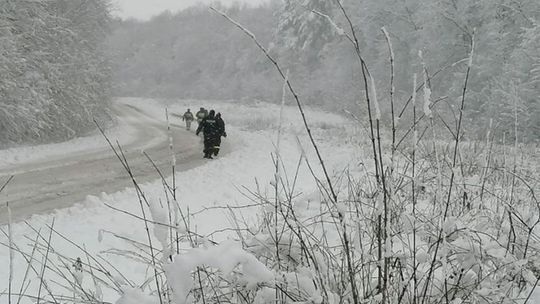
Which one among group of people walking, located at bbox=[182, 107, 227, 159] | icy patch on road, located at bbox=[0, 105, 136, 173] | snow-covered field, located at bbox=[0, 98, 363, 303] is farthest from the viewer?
group of people walking, located at bbox=[182, 107, 227, 159]

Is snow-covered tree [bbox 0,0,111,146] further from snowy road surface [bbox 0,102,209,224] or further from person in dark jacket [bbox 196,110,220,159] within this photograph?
person in dark jacket [bbox 196,110,220,159]

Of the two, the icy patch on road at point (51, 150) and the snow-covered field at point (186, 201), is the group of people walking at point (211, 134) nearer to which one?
the snow-covered field at point (186, 201)

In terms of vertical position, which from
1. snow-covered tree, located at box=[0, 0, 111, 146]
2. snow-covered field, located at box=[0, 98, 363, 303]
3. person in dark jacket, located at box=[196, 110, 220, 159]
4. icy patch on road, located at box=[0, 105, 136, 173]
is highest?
snow-covered tree, located at box=[0, 0, 111, 146]

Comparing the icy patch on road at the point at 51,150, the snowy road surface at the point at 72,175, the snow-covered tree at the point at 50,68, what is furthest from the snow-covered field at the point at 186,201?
the snow-covered tree at the point at 50,68

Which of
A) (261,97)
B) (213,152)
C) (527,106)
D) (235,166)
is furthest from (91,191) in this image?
(261,97)

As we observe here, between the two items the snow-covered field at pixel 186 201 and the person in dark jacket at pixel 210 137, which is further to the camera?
the person in dark jacket at pixel 210 137

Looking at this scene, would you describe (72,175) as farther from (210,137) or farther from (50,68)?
(50,68)

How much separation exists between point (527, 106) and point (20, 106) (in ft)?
63.7

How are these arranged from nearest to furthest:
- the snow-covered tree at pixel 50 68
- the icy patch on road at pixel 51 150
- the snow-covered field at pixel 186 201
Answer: the snow-covered field at pixel 186 201
the icy patch on road at pixel 51 150
the snow-covered tree at pixel 50 68

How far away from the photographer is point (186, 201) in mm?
9492

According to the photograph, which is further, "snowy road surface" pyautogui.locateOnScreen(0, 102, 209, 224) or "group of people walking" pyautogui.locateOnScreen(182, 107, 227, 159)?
"group of people walking" pyautogui.locateOnScreen(182, 107, 227, 159)

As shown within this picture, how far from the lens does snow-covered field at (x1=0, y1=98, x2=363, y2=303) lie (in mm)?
5023

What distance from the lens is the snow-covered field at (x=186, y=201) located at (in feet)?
16.5

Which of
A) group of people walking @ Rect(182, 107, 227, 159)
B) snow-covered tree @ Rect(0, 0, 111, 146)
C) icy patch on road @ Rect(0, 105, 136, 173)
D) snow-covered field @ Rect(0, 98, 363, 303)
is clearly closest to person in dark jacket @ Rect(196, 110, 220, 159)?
group of people walking @ Rect(182, 107, 227, 159)
